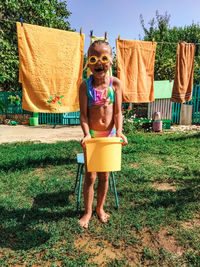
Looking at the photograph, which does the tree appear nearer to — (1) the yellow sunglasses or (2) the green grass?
(2) the green grass

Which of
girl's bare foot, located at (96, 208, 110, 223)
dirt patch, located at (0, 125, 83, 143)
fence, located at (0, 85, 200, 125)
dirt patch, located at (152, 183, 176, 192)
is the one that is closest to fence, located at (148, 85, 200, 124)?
fence, located at (0, 85, 200, 125)

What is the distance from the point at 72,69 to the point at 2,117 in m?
8.68

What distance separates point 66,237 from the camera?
6.62 feet

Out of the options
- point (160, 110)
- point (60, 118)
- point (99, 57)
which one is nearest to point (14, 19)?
point (60, 118)

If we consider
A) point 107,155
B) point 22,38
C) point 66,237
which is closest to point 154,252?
point 66,237

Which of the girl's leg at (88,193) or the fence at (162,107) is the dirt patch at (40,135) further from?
the girl's leg at (88,193)

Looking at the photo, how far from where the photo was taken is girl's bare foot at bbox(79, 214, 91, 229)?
7.16 feet

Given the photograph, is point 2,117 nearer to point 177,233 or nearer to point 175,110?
point 175,110

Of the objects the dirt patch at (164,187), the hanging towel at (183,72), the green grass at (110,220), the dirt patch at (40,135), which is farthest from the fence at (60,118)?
the dirt patch at (164,187)

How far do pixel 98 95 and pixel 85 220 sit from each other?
1324 millimetres

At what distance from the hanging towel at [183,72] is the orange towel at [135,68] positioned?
0.69 metres

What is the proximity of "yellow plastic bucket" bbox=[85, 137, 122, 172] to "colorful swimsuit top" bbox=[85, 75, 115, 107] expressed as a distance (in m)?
0.44

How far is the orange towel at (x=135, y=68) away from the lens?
4289 millimetres

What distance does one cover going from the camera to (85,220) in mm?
2217
